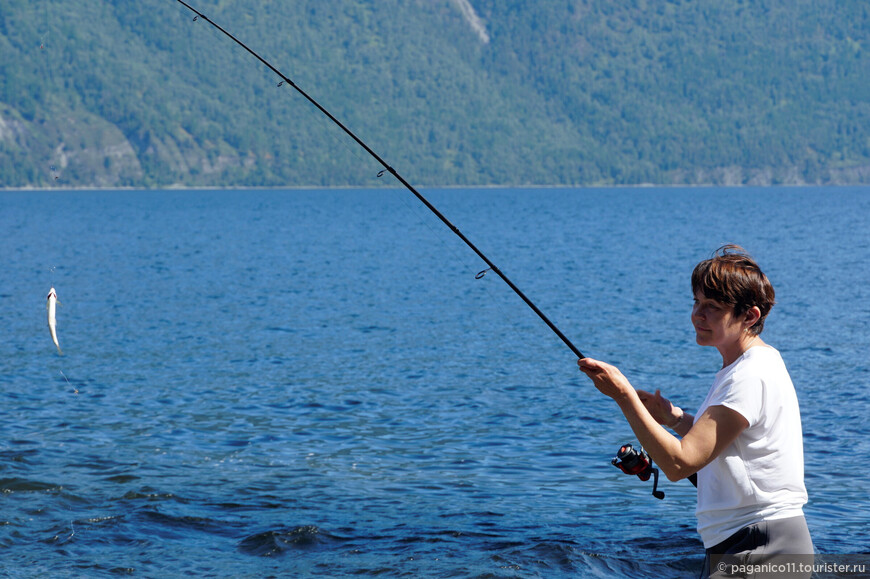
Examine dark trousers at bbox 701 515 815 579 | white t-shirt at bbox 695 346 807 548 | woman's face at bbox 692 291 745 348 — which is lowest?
dark trousers at bbox 701 515 815 579

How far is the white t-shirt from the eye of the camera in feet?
10.1

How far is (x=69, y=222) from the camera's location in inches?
2921

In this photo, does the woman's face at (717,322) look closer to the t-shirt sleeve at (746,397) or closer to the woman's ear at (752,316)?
the woman's ear at (752,316)

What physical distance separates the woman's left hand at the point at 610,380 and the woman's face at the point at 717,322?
321 mm

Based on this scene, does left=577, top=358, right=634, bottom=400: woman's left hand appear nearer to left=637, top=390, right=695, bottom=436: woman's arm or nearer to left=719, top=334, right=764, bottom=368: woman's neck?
left=719, top=334, right=764, bottom=368: woman's neck

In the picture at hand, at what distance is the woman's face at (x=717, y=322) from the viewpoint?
3.25 meters

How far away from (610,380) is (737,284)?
536 mm

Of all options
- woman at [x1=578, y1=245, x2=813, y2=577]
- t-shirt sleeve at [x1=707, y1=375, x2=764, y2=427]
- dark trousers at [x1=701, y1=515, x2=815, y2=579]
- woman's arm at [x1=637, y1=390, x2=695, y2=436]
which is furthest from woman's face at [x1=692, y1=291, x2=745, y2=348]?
dark trousers at [x1=701, y1=515, x2=815, y2=579]

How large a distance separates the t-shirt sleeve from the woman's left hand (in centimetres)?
30

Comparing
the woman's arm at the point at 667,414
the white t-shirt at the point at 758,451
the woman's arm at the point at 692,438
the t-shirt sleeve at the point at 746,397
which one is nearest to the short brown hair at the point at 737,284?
the white t-shirt at the point at 758,451

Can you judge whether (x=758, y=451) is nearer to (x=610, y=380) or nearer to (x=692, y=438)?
(x=692, y=438)

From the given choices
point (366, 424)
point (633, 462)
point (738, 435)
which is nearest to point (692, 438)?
point (738, 435)

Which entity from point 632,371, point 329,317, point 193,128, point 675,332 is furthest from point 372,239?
point 193,128

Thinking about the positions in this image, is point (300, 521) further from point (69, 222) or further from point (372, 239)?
point (69, 222)
